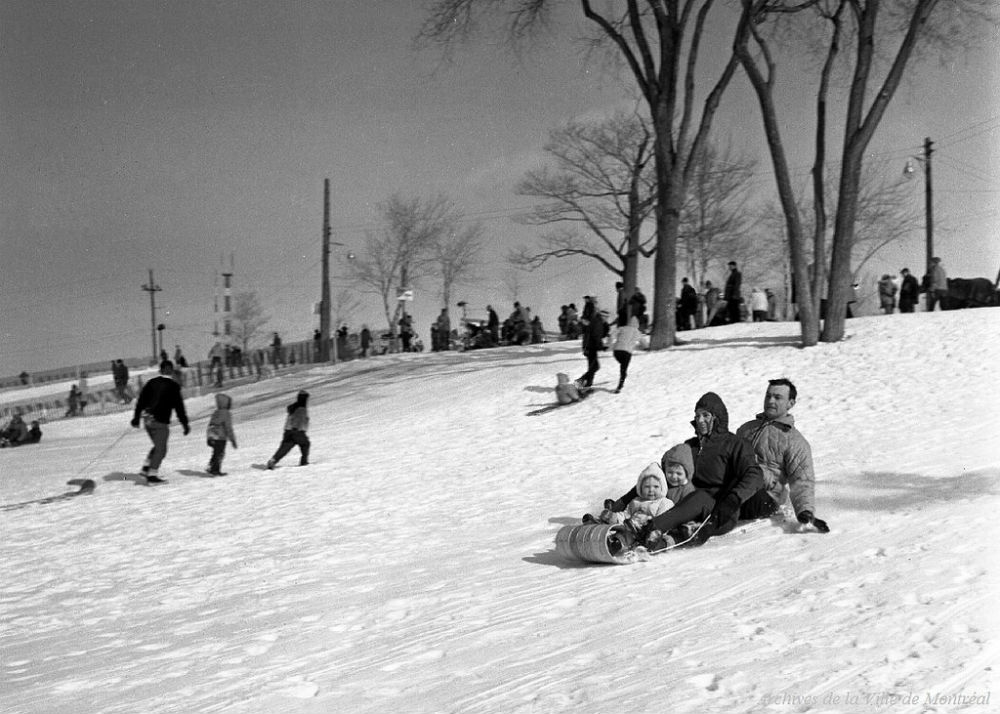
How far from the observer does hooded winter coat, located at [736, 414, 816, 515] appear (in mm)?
8609

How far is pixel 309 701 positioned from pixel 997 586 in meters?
4.24

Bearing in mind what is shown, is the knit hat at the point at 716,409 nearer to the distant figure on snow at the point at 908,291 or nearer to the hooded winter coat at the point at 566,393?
the hooded winter coat at the point at 566,393

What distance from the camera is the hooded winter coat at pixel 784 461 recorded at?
8.61m

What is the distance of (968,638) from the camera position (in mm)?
5211

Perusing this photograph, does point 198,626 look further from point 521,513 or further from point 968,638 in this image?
point 968,638

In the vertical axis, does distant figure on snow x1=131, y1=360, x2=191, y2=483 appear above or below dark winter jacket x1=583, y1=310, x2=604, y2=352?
below

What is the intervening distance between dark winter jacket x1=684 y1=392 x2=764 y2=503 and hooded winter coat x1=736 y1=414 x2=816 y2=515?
26cm

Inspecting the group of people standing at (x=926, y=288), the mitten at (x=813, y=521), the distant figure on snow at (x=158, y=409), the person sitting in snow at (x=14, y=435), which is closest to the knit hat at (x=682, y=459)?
the mitten at (x=813, y=521)

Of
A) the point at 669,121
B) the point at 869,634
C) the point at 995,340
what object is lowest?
the point at 869,634

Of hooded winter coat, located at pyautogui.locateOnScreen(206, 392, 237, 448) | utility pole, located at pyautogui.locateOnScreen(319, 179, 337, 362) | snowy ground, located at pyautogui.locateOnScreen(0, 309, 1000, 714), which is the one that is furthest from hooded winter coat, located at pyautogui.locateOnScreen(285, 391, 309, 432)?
utility pole, located at pyautogui.locateOnScreen(319, 179, 337, 362)

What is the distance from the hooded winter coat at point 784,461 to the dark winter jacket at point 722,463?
0.84 feet

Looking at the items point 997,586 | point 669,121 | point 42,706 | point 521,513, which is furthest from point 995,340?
point 42,706

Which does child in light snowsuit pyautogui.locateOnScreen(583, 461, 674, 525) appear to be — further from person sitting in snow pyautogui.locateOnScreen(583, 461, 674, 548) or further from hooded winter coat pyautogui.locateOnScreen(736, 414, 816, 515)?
hooded winter coat pyautogui.locateOnScreen(736, 414, 816, 515)

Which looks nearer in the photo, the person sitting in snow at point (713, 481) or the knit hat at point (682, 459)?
the person sitting in snow at point (713, 481)
